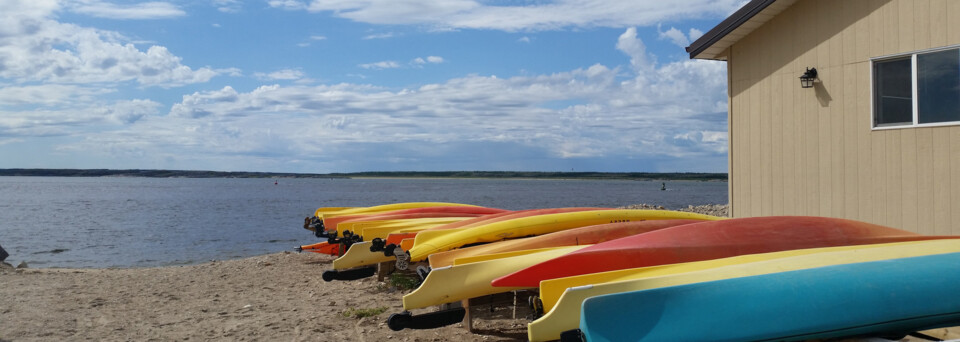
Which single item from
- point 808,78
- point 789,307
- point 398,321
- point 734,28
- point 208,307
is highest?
point 734,28

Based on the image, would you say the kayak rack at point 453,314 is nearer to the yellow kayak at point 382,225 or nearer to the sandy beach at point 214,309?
the sandy beach at point 214,309

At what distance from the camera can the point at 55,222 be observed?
28141 mm

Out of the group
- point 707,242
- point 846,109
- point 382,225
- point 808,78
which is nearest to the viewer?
point 707,242

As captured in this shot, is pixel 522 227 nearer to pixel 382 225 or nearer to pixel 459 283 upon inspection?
pixel 382 225

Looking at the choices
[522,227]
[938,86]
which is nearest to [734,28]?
[938,86]

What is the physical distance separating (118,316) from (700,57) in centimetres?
714

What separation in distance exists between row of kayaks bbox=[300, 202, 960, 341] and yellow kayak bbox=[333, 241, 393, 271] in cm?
2

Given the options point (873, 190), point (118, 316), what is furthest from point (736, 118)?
point (118, 316)

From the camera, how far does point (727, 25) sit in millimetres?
8086

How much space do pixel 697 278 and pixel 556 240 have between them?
2200 millimetres

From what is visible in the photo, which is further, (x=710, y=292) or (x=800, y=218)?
(x=800, y=218)

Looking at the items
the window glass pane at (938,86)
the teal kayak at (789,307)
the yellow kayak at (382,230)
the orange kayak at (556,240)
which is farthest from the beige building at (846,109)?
the yellow kayak at (382,230)

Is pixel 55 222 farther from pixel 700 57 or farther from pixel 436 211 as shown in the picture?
pixel 700 57

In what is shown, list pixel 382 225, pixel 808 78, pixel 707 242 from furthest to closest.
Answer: pixel 382 225
pixel 808 78
pixel 707 242
